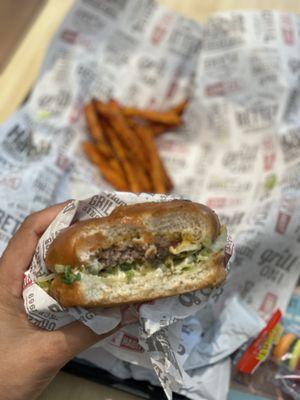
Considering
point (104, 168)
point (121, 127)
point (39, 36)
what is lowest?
point (104, 168)

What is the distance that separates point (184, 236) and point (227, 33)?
1.51 m

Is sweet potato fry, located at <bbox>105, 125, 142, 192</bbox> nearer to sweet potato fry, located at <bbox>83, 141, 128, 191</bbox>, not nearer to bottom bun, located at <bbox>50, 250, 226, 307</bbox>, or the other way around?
sweet potato fry, located at <bbox>83, 141, 128, 191</bbox>

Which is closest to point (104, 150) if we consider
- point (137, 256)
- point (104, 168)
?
point (104, 168)

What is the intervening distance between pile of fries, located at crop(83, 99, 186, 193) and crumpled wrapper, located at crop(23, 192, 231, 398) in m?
0.81

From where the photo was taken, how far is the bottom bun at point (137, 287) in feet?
3.82

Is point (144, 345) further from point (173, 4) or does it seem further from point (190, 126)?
point (173, 4)

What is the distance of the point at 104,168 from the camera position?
226 centimetres

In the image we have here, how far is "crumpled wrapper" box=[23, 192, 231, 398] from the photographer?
1.25 metres

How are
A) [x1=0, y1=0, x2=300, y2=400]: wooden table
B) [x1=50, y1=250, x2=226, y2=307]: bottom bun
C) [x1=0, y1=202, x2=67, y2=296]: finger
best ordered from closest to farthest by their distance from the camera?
1. [x1=50, y1=250, x2=226, y2=307]: bottom bun
2. [x1=0, y1=202, x2=67, y2=296]: finger
3. [x1=0, y1=0, x2=300, y2=400]: wooden table

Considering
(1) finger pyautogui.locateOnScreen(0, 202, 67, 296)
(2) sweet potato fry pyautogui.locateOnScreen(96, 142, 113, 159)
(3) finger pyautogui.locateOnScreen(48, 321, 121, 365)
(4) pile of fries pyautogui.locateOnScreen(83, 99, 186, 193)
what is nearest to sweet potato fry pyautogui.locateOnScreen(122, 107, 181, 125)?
(4) pile of fries pyautogui.locateOnScreen(83, 99, 186, 193)

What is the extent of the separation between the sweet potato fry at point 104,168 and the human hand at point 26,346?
92 cm

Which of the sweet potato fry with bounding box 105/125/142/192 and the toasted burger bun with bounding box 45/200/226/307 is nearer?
the toasted burger bun with bounding box 45/200/226/307

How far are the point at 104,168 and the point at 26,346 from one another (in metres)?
1.14

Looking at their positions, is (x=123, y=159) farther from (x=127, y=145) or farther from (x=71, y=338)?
(x=71, y=338)
